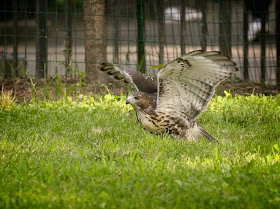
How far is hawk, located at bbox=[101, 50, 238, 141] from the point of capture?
4.31 m

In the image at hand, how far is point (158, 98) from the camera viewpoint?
4.64 metres

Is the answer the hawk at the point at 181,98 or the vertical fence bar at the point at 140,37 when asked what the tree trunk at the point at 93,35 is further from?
the hawk at the point at 181,98

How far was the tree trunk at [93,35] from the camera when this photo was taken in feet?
25.4

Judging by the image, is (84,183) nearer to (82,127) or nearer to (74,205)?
(74,205)

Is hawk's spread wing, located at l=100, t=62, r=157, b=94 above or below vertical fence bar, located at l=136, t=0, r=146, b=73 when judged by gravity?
below

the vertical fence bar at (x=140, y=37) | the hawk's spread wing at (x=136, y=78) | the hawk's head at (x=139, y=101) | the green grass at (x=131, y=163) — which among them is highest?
the vertical fence bar at (x=140, y=37)

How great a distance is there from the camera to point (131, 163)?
3.48 meters

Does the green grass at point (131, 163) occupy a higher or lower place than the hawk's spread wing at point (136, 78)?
lower

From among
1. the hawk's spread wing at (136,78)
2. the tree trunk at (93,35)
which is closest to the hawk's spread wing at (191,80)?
the hawk's spread wing at (136,78)

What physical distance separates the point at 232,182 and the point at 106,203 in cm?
89

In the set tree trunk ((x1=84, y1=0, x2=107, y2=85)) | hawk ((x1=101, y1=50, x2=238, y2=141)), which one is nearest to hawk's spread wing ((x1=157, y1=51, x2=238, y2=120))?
hawk ((x1=101, y1=50, x2=238, y2=141))

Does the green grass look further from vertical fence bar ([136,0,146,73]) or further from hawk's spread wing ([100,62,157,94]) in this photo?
vertical fence bar ([136,0,146,73])

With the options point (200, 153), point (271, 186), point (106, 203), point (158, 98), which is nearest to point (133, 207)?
point (106, 203)

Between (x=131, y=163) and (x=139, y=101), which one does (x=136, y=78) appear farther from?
(x=131, y=163)
